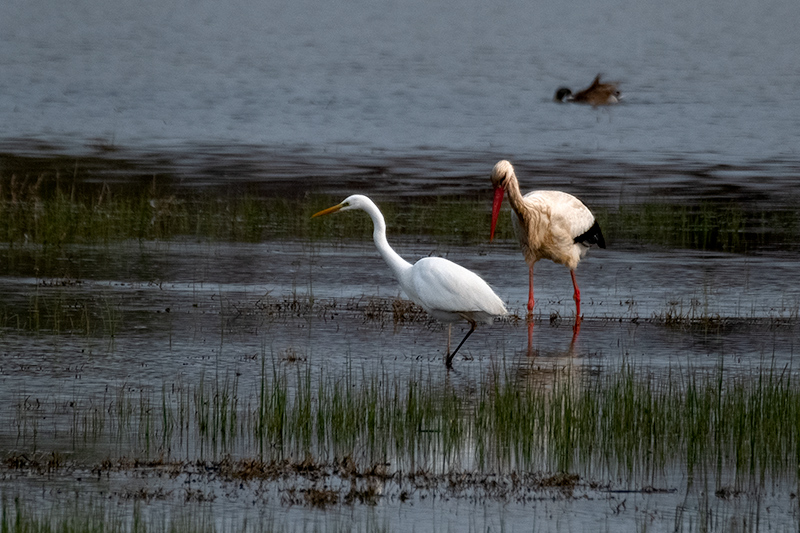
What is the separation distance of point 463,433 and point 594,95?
101ft

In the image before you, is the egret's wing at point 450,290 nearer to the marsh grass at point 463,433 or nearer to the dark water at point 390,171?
the dark water at point 390,171

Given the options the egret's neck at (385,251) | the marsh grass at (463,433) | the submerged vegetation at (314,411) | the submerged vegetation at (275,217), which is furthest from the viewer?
the submerged vegetation at (275,217)

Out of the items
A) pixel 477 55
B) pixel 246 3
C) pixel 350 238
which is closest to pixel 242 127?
pixel 350 238

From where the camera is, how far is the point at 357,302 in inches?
497

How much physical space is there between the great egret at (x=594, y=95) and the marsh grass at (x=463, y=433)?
3000 cm

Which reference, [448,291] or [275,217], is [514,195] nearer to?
[448,291]

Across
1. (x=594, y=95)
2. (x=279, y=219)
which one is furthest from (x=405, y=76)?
(x=279, y=219)

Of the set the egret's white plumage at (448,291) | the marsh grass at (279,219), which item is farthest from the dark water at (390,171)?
the marsh grass at (279,219)

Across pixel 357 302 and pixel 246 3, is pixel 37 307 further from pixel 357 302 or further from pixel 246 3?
pixel 246 3

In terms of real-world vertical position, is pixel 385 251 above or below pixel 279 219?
below

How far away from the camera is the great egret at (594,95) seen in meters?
37.9

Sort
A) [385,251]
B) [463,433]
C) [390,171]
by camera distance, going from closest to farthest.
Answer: [463,433], [385,251], [390,171]

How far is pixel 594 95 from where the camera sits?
37875 mm

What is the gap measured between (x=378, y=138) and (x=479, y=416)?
2189 cm
